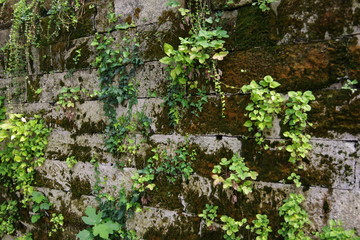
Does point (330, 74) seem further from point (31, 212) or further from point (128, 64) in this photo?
point (31, 212)

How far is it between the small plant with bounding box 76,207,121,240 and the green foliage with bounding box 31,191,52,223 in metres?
0.73

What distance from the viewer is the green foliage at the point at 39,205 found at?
10.1 feet

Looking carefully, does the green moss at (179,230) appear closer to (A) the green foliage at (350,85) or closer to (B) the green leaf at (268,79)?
(B) the green leaf at (268,79)

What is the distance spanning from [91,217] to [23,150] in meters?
1.27

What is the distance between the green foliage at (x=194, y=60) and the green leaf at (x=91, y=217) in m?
1.29

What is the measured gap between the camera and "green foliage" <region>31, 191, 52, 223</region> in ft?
10.1

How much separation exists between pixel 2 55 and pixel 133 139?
2.26m

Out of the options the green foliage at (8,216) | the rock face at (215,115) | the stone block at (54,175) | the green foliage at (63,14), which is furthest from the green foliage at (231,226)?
the green foliage at (8,216)

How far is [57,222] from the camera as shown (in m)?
3.06

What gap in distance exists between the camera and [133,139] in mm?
2656

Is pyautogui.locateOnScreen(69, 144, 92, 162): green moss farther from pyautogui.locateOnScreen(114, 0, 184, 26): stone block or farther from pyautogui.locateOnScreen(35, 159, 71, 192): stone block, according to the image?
pyautogui.locateOnScreen(114, 0, 184, 26): stone block

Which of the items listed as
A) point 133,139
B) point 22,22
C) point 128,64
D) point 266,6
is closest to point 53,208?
point 133,139

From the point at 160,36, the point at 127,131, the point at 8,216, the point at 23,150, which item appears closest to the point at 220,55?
the point at 160,36

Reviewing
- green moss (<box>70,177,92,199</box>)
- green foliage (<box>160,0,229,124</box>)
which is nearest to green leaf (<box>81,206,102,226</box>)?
green moss (<box>70,177,92,199</box>)
